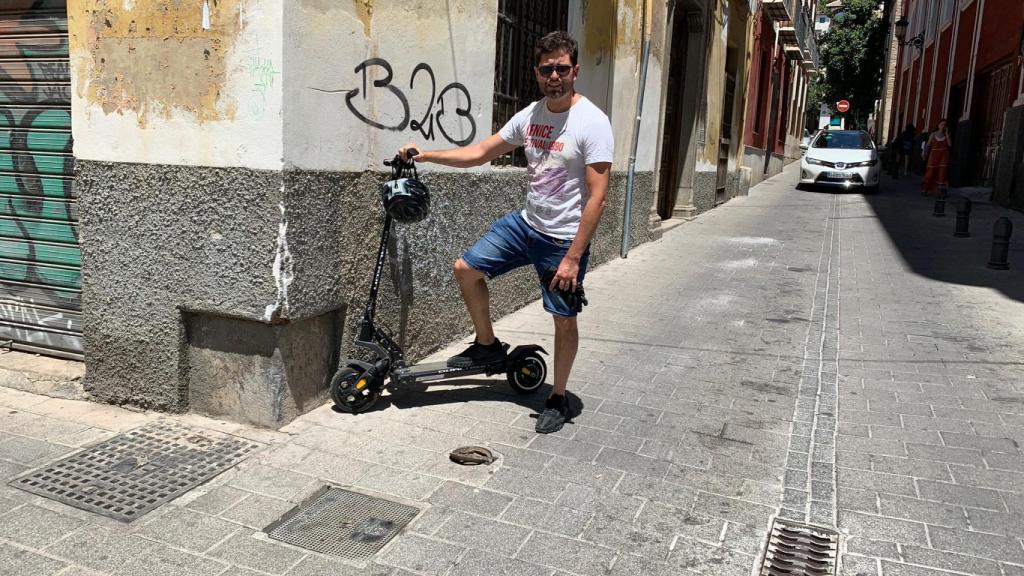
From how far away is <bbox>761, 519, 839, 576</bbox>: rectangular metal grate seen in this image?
9.26ft

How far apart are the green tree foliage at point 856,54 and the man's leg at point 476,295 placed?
41429 mm

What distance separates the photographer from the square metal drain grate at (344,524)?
2.87 m

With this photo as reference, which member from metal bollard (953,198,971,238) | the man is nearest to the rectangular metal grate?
the man

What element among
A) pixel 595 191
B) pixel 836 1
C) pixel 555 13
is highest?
pixel 836 1

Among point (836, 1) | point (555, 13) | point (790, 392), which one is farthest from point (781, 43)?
point (836, 1)

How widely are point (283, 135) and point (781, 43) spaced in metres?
25.1

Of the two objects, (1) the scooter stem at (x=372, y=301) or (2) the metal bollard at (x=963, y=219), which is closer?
(1) the scooter stem at (x=372, y=301)

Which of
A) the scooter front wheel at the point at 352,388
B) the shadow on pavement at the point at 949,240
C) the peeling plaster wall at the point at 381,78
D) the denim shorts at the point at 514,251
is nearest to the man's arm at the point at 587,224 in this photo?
the denim shorts at the point at 514,251

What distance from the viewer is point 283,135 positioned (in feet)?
11.8

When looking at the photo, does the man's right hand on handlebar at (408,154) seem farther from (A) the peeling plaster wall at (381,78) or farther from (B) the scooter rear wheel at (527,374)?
(B) the scooter rear wheel at (527,374)

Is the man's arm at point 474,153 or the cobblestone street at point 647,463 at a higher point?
the man's arm at point 474,153

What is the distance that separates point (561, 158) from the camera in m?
3.81

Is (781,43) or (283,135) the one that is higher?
(781,43)

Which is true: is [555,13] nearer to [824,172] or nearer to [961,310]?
[961,310]
